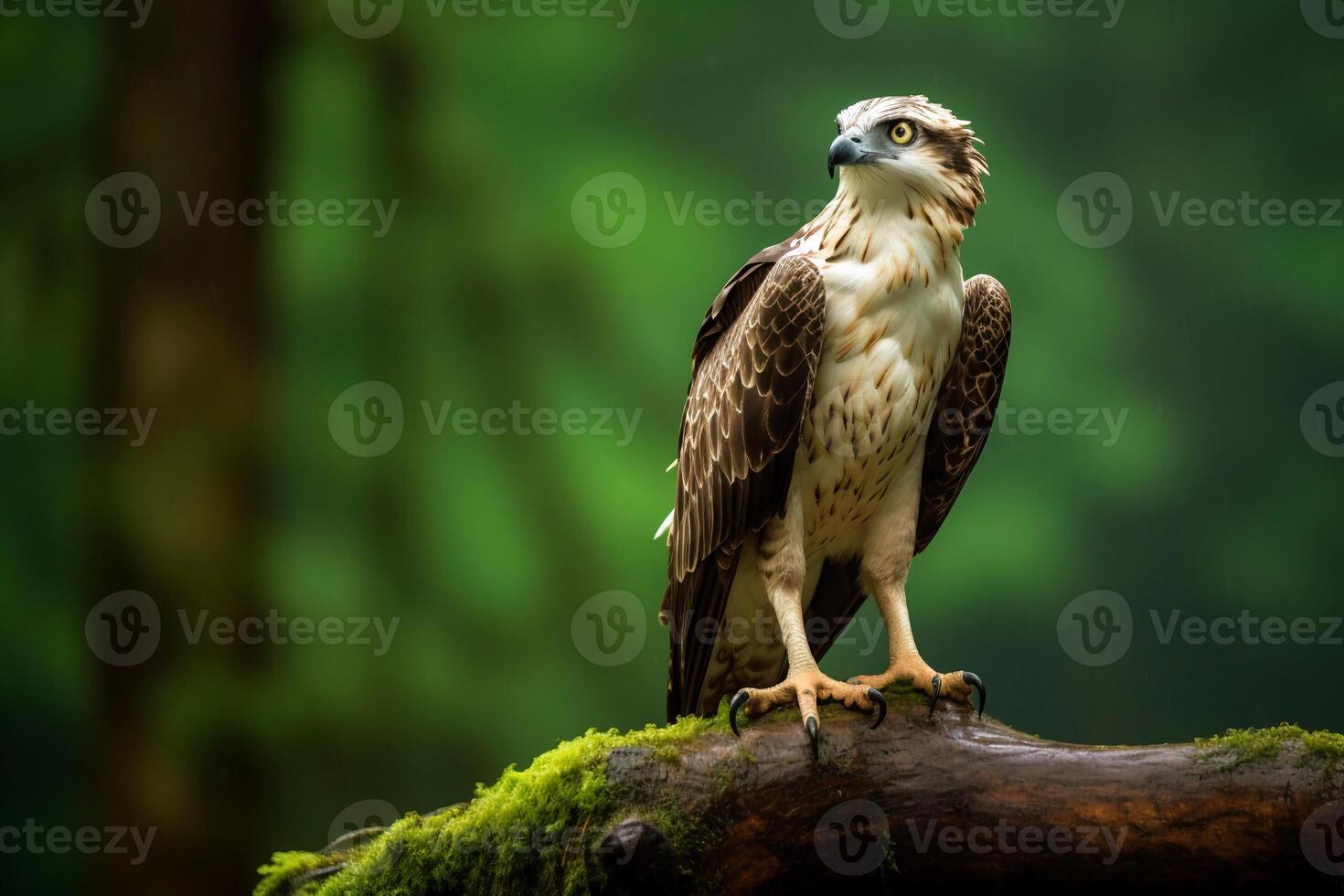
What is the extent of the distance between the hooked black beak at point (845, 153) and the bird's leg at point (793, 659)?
3.12 feet

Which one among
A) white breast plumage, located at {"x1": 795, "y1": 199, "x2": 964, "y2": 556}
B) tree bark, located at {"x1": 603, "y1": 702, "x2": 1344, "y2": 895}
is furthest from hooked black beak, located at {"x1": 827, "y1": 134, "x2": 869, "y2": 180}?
tree bark, located at {"x1": 603, "y1": 702, "x2": 1344, "y2": 895}

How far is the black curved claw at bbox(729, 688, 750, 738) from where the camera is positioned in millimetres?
2617

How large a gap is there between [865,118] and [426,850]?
2234mm

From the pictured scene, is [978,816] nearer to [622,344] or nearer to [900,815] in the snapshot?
[900,815]

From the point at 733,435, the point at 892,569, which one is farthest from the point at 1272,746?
the point at 733,435

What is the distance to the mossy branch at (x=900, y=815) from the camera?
7.57ft

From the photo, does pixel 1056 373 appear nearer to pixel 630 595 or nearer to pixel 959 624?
pixel 959 624

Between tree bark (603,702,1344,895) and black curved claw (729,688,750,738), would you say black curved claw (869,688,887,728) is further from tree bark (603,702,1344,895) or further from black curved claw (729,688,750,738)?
black curved claw (729,688,750,738)

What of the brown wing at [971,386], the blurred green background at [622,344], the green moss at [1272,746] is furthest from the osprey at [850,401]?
the blurred green background at [622,344]

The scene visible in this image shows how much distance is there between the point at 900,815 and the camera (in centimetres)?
245

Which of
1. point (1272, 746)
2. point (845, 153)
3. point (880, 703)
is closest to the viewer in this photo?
point (1272, 746)

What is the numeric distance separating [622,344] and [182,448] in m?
2.15

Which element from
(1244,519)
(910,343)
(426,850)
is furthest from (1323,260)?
(426,850)

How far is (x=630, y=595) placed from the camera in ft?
17.9
